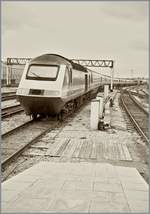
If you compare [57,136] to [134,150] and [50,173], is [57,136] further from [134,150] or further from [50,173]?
[50,173]

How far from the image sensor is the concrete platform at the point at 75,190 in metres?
4.70

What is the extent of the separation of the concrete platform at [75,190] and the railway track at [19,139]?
1480mm

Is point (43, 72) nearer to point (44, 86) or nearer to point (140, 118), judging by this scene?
point (44, 86)

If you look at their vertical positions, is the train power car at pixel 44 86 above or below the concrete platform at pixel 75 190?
above

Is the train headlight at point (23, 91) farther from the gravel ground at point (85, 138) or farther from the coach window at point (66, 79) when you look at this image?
the gravel ground at point (85, 138)

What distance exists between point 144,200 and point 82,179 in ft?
5.23

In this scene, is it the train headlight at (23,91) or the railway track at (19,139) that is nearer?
the railway track at (19,139)

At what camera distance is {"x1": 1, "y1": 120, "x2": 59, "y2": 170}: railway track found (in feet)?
29.5

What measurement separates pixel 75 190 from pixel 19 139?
6232 mm

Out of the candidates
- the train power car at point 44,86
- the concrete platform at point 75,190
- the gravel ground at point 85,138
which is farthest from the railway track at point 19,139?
the concrete platform at point 75,190

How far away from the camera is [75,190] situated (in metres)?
5.70

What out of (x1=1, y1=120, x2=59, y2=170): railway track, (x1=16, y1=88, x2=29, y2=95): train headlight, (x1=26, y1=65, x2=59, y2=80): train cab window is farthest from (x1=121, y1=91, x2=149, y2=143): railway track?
(x1=16, y1=88, x2=29, y2=95): train headlight

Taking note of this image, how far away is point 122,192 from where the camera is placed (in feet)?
18.6

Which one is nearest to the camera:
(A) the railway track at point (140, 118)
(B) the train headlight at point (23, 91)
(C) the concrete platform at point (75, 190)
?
(C) the concrete platform at point (75, 190)
